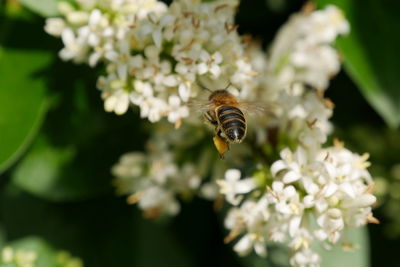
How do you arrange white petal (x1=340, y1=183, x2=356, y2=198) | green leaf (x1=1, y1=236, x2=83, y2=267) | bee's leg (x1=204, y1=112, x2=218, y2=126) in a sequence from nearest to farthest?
white petal (x1=340, y1=183, x2=356, y2=198)
bee's leg (x1=204, y1=112, x2=218, y2=126)
green leaf (x1=1, y1=236, x2=83, y2=267)

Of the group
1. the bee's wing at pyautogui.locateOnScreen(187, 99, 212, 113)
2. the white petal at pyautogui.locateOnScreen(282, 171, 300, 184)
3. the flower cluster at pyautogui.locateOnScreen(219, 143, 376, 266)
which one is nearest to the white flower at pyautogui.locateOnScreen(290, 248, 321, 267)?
the flower cluster at pyautogui.locateOnScreen(219, 143, 376, 266)

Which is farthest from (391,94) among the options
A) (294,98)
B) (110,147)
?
(110,147)

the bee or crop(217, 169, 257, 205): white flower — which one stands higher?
the bee

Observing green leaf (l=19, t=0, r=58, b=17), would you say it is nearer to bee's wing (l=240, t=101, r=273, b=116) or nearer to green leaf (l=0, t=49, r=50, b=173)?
green leaf (l=0, t=49, r=50, b=173)

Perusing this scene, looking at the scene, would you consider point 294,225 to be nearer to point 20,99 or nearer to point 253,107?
point 253,107

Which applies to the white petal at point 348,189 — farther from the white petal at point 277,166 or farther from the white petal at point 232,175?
the white petal at point 232,175

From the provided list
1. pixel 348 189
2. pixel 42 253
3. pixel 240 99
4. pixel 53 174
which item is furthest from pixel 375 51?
pixel 42 253
